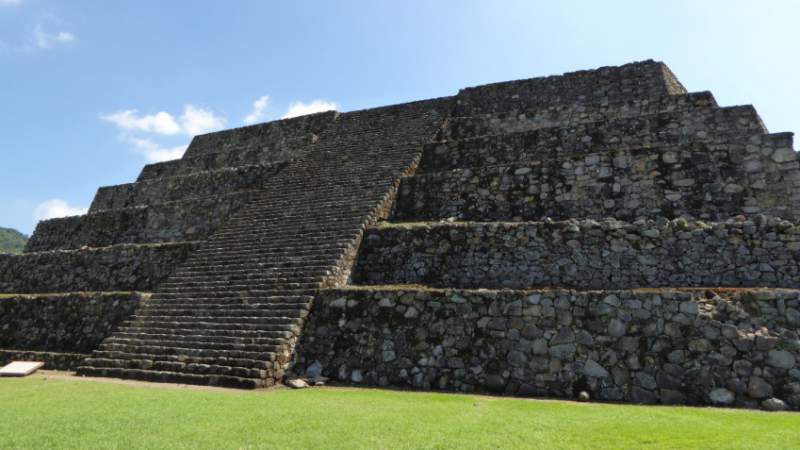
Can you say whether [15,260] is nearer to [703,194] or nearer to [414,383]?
[414,383]

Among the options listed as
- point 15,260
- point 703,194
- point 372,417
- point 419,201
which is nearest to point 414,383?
point 372,417

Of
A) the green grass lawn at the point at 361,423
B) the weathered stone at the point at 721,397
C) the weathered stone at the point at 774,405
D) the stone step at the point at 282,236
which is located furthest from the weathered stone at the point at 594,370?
the stone step at the point at 282,236

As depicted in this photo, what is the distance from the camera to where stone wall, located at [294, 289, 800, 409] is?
598cm

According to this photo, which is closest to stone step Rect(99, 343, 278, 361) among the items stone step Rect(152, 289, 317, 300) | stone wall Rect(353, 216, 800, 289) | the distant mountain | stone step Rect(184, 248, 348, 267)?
stone step Rect(152, 289, 317, 300)

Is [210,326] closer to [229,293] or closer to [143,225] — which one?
[229,293]

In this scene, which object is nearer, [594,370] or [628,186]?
[594,370]

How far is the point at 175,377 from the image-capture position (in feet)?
25.3

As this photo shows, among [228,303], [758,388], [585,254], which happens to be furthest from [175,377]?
[758,388]

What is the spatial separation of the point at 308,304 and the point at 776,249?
7.20 m

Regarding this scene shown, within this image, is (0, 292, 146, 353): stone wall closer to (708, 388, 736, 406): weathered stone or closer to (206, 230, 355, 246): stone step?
(206, 230, 355, 246): stone step

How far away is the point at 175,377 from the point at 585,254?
681 cm

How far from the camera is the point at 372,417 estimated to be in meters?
5.02

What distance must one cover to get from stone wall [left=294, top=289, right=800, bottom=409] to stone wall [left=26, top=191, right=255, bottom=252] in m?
7.44

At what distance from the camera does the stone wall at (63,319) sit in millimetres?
10250
